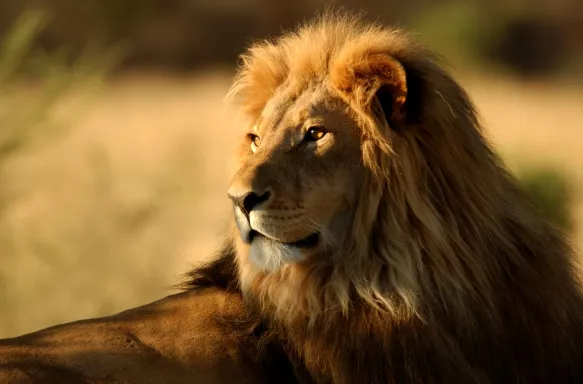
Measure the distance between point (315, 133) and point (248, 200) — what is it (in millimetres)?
409

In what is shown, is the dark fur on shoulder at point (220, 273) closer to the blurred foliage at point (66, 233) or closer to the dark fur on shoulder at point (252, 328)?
the dark fur on shoulder at point (252, 328)

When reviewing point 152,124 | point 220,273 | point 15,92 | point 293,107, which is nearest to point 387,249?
point 293,107

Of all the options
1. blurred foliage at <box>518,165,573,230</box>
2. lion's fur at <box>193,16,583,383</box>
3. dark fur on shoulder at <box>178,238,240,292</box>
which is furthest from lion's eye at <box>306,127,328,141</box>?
blurred foliage at <box>518,165,573,230</box>

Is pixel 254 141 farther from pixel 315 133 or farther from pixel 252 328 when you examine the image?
pixel 252 328

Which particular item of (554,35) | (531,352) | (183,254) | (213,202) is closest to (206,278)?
(531,352)

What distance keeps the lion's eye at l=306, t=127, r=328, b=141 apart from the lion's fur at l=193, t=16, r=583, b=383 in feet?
0.46

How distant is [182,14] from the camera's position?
92.5 feet

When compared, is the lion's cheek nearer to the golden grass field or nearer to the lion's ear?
the lion's ear

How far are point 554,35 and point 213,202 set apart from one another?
57.7 ft

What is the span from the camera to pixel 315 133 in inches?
169

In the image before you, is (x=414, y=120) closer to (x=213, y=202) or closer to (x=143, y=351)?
(x=143, y=351)

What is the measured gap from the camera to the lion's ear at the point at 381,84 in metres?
4.22

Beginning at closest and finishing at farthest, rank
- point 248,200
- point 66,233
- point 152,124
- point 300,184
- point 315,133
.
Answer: point 248,200
point 300,184
point 315,133
point 66,233
point 152,124

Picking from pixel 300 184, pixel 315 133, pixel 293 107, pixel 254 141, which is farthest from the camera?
pixel 254 141
